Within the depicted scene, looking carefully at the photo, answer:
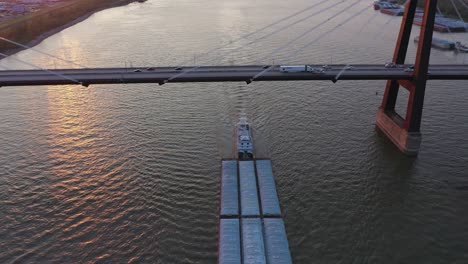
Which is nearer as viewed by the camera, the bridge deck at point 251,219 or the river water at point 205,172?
the bridge deck at point 251,219

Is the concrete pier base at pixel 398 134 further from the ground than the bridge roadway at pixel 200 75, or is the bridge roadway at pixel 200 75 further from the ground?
the bridge roadway at pixel 200 75

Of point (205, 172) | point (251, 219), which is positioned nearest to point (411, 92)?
point (205, 172)

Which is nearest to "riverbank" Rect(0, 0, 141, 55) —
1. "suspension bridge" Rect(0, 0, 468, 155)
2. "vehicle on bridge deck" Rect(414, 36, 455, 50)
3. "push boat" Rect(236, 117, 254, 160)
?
"suspension bridge" Rect(0, 0, 468, 155)

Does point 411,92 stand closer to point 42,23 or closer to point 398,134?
point 398,134

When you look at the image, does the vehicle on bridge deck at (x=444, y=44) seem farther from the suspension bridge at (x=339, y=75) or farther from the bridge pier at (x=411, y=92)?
the bridge pier at (x=411, y=92)

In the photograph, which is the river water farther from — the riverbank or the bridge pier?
the riverbank

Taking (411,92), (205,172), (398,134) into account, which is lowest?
(205,172)

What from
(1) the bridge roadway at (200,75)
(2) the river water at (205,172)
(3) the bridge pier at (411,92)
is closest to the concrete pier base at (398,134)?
(3) the bridge pier at (411,92)
